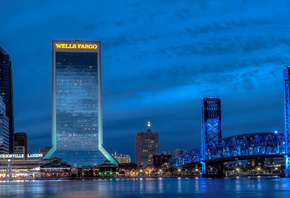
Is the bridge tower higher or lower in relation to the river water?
higher

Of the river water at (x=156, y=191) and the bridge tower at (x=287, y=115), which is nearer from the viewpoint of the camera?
the river water at (x=156, y=191)

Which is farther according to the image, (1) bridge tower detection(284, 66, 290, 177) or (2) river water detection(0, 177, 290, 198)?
(1) bridge tower detection(284, 66, 290, 177)

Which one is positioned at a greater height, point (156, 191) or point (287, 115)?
point (287, 115)

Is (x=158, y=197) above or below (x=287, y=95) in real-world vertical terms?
below

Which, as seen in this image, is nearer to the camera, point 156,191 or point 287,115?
point 156,191

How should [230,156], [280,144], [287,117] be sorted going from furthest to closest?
[230,156], [280,144], [287,117]

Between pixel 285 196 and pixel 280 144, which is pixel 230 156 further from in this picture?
pixel 285 196

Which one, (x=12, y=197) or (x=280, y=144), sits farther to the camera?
(x=280, y=144)

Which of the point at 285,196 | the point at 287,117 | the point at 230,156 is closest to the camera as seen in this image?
the point at 285,196

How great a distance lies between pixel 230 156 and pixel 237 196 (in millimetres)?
126256

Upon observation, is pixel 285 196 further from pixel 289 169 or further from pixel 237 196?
pixel 289 169

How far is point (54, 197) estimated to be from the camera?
7306cm

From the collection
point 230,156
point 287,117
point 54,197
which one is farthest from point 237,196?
point 230,156

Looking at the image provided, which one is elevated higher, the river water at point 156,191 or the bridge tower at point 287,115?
the bridge tower at point 287,115
